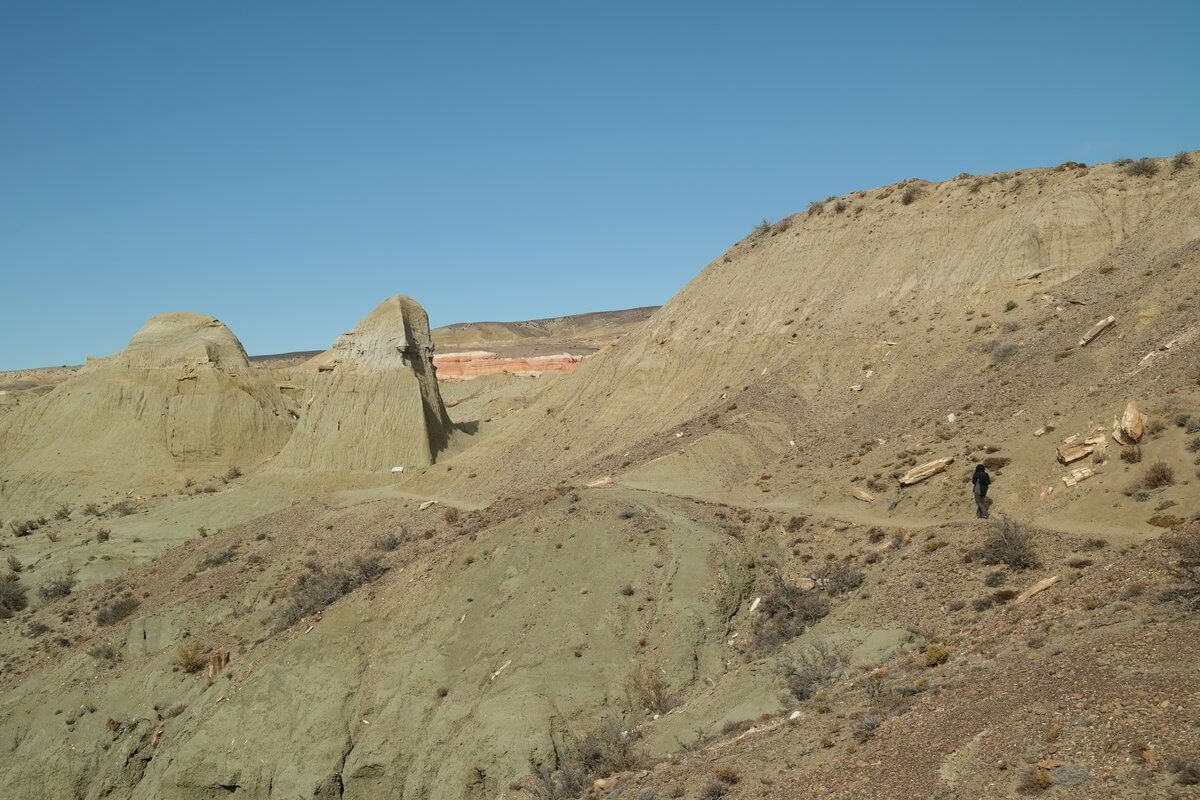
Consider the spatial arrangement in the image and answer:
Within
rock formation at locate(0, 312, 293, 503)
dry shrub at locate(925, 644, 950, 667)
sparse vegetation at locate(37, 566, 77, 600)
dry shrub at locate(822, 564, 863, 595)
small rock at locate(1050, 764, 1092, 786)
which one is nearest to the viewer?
small rock at locate(1050, 764, 1092, 786)

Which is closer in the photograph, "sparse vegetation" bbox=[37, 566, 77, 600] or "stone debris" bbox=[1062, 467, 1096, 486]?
"stone debris" bbox=[1062, 467, 1096, 486]

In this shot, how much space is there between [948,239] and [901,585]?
2188 cm

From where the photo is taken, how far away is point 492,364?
9825 cm

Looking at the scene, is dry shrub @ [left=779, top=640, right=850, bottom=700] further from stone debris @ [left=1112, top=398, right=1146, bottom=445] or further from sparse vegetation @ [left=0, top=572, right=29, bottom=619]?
sparse vegetation @ [left=0, top=572, right=29, bottom=619]

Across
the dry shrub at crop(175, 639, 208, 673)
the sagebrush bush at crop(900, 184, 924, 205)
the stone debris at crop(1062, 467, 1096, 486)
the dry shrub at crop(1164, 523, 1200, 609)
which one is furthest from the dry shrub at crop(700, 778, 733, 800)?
the sagebrush bush at crop(900, 184, 924, 205)

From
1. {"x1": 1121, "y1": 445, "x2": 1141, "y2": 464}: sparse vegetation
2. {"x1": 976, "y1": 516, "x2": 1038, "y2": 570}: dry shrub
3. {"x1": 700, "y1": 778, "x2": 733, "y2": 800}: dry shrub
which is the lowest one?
{"x1": 700, "y1": 778, "x2": 733, "y2": 800}: dry shrub

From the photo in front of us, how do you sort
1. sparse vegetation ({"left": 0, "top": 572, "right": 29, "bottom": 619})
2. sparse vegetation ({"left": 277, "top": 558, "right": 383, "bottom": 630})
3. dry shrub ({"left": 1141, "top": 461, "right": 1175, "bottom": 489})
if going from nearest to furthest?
dry shrub ({"left": 1141, "top": 461, "right": 1175, "bottom": 489}) < sparse vegetation ({"left": 277, "top": 558, "right": 383, "bottom": 630}) < sparse vegetation ({"left": 0, "top": 572, "right": 29, "bottom": 619})

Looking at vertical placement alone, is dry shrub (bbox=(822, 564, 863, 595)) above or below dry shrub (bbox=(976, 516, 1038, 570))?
below

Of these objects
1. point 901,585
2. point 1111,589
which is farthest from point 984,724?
point 901,585

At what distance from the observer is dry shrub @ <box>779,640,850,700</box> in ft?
43.2

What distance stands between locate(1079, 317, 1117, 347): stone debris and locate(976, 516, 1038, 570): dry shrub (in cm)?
1013

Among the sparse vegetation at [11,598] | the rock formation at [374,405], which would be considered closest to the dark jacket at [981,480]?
the rock formation at [374,405]

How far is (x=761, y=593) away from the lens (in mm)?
18750

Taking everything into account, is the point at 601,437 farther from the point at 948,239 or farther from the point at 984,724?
the point at 984,724
